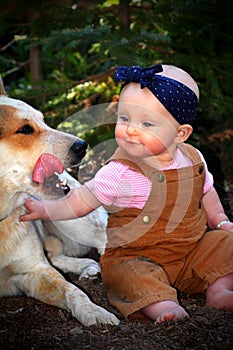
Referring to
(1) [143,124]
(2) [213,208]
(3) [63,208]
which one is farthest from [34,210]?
(2) [213,208]

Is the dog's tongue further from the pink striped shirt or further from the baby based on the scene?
the pink striped shirt

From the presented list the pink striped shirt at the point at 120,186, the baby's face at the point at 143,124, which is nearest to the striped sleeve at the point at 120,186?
the pink striped shirt at the point at 120,186

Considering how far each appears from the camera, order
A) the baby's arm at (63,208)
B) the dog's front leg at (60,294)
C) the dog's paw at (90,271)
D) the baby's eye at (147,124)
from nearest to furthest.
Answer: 1. the dog's front leg at (60,294)
2. the baby's eye at (147,124)
3. the baby's arm at (63,208)
4. the dog's paw at (90,271)

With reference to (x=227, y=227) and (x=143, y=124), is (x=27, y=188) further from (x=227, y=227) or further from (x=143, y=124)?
(x=227, y=227)

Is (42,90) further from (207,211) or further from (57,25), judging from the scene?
(207,211)

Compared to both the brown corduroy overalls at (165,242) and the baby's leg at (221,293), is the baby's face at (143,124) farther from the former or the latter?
the baby's leg at (221,293)

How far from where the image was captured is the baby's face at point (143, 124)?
2.30m

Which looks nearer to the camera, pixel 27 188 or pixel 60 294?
pixel 60 294

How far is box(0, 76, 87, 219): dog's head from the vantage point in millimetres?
2549

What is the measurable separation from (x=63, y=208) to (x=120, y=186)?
29 cm

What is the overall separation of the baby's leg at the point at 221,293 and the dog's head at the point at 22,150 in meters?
0.91

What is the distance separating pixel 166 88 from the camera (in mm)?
2289

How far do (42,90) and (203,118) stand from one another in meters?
1.59

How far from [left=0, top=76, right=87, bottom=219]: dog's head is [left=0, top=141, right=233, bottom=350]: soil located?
59 centimetres
